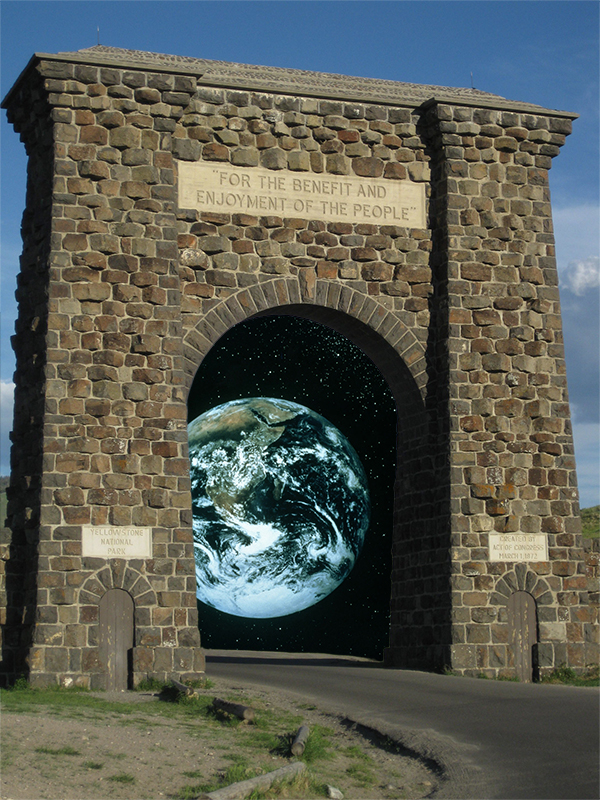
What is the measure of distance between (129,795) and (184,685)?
5143 mm

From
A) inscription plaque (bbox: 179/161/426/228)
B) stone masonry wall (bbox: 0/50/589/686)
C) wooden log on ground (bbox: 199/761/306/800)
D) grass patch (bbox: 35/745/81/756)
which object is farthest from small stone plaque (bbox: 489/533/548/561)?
grass patch (bbox: 35/745/81/756)

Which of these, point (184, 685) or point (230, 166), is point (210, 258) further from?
point (184, 685)

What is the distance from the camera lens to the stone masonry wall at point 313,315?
1488cm

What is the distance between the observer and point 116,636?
14594mm

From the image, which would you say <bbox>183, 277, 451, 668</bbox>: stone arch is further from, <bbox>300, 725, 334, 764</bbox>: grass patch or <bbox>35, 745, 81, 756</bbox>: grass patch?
<bbox>35, 745, 81, 756</bbox>: grass patch

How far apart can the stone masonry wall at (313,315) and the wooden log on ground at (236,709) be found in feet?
9.56

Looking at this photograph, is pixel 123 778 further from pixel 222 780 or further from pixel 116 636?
pixel 116 636

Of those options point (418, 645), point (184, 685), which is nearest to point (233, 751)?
point (184, 685)

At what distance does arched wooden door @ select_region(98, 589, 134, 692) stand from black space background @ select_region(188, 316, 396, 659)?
8720 millimetres

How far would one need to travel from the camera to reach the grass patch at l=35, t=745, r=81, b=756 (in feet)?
29.9

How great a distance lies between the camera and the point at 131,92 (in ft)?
51.7

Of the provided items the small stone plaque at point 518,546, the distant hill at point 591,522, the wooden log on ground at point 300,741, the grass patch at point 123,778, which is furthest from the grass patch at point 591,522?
the grass patch at point 123,778

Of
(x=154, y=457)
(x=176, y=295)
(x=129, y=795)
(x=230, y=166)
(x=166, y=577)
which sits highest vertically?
(x=230, y=166)

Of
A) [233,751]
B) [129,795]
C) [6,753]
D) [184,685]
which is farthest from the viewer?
[184,685]
